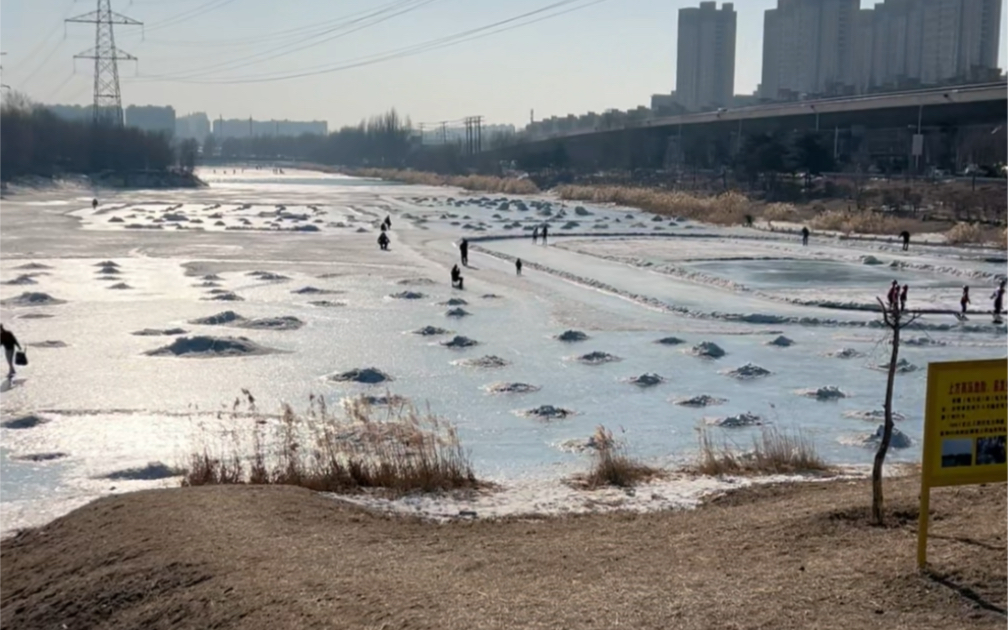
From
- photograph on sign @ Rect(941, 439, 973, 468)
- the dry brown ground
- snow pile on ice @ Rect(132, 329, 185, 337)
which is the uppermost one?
photograph on sign @ Rect(941, 439, 973, 468)

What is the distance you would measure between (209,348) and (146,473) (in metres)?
8.84

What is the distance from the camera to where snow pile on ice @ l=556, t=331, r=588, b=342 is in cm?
2455

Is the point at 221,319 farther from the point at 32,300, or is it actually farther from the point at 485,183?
the point at 485,183

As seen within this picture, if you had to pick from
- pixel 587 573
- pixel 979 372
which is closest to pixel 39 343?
pixel 587 573

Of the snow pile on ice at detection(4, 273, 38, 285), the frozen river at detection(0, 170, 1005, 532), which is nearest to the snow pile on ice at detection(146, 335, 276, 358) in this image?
the frozen river at detection(0, 170, 1005, 532)

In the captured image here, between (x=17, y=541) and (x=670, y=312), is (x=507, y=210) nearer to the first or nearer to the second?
(x=670, y=312)

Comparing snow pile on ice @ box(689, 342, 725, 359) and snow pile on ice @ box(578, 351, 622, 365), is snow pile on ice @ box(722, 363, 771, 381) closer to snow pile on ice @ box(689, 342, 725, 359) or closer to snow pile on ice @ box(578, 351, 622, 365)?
snow pile on ice @ box(689, 342, 725, 359)

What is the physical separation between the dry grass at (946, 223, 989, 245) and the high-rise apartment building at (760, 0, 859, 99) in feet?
324

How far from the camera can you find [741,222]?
67750mm

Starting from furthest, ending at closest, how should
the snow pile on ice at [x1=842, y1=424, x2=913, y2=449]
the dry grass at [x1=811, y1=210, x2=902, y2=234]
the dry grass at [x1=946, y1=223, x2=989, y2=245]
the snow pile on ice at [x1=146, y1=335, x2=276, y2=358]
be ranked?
the dry grass at [x1=811, y1=210, x2=902, y2=234], the dry grass at [x1=946, y1=223, x2=989, y2=245], the snow pile on ice at [x1=146, y1=335, x2=276, y2=358], the snow pile on ice at [x1=842, y1=424, x2=913, y2=449]

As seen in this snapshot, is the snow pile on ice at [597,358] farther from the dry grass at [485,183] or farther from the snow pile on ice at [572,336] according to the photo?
the dry grass at [485,183]

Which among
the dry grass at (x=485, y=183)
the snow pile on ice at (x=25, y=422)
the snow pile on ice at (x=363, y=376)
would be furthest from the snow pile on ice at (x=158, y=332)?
the dry grass at (x=485, y=183)

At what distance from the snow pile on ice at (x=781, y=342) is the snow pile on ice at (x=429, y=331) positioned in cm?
719

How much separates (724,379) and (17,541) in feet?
42.4
